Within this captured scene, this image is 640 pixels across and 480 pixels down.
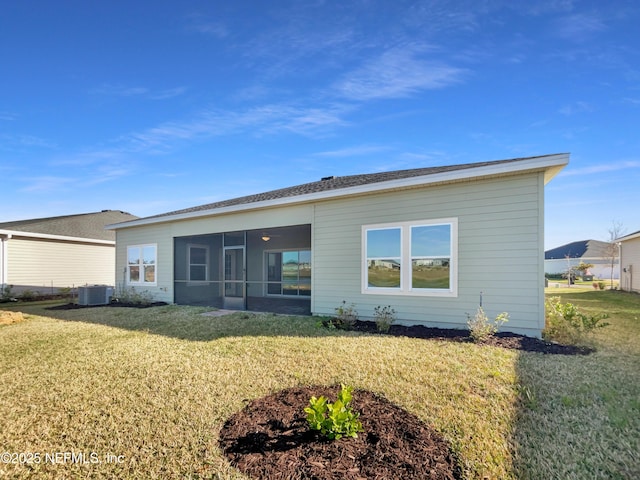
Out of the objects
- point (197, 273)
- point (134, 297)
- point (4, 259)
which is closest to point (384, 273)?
point (197, 273)

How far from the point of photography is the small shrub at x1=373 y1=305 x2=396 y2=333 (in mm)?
6539

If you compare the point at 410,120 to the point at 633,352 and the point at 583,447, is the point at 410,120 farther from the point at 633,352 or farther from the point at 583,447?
the point at 583,447

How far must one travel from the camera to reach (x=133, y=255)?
1280 cm

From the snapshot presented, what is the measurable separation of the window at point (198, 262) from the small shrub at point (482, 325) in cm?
1025

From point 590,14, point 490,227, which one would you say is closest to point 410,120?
point 590,14

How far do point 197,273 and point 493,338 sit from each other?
11.0m

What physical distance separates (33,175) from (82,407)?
16.6 metres

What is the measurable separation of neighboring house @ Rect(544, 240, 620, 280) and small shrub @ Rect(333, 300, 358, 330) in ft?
103

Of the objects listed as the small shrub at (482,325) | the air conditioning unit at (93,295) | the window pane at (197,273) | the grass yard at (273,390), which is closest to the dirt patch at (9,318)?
the grass yard at (273,390)

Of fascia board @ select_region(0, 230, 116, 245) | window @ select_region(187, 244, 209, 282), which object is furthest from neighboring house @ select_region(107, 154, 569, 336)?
fascia board @ select_region(0, 230, 116, 245)

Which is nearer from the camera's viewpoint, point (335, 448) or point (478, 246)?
point (335, 448)

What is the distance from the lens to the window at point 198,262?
12711 mm

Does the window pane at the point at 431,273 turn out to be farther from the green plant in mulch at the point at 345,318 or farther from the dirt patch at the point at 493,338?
the green plant in mulch at the point at 345,318

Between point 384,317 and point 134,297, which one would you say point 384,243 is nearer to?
point 384,317
